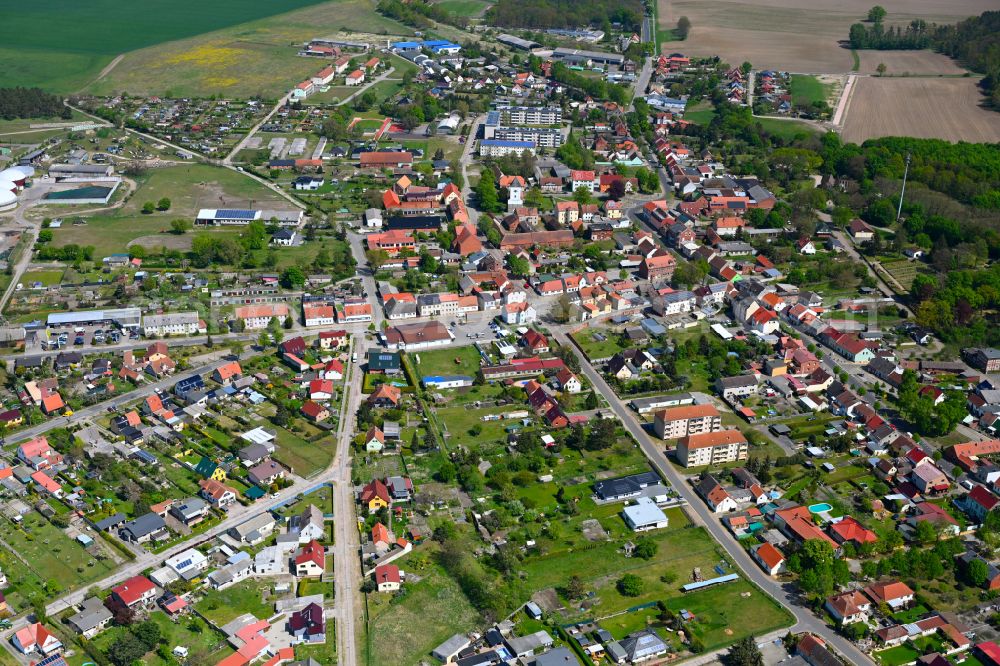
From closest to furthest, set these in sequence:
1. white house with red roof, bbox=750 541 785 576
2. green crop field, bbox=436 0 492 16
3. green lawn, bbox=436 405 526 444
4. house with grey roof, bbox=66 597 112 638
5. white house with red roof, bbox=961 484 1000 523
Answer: house with grey roof, bbox=66 597 112 638, white house with red roof, bbox=750 541 785 576, white house with red roof, bbox=961 484 1000 523, green lawn, bbox=436 405 526 444, green crop field, bbox=436 0 492 16

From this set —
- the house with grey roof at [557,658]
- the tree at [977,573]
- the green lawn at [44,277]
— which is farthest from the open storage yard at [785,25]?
the house with grey roof at [557,658]

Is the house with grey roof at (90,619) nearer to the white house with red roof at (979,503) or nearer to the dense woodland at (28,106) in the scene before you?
the white house with red roof at (979,503)

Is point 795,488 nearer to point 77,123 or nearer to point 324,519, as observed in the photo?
point 324,519

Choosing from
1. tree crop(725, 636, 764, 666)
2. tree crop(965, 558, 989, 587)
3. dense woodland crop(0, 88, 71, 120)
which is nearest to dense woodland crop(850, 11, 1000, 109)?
tree crop(965, 558, 989, 587)

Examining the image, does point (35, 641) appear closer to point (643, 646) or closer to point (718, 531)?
point (643, 646)

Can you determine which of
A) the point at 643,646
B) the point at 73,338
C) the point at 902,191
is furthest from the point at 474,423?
the point at 902,191

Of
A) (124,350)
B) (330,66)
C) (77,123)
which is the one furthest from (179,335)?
(330,66)

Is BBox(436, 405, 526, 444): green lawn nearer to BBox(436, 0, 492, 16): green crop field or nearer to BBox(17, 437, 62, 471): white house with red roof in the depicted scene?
BBox(17, 437, 62, 471): white house with red roof
